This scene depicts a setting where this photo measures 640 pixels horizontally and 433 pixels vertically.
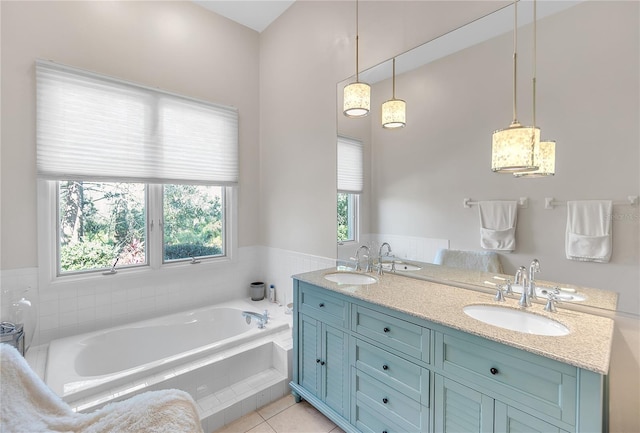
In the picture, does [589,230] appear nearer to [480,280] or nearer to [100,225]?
[480,280]

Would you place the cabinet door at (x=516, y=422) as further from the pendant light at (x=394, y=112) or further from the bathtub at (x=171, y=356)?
the pendant light at (x=394, y=112)

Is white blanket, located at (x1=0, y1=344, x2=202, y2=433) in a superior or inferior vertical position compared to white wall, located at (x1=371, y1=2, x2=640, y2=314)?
inferior

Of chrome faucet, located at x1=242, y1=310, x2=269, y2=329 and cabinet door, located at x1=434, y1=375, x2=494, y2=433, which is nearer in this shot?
cabinet door, located at x1=434, y1=375, x2=494, y2=433

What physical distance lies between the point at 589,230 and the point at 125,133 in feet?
10.3

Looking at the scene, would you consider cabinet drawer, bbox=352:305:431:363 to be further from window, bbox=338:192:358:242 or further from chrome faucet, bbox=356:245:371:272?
window, bbox=338:192:358:242

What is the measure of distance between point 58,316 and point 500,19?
3.52m

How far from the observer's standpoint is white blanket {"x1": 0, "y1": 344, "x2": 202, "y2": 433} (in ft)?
3.49

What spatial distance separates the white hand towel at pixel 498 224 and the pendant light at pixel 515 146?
7.8 inches

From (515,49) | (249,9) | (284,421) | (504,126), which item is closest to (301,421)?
(284,421)

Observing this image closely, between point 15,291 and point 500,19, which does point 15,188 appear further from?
point 500,19

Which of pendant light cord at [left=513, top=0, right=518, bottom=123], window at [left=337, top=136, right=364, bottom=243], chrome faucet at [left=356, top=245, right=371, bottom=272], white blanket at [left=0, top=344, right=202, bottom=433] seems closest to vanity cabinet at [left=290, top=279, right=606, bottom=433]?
chrome faucet at [left=356, top=245, right=371, bottom=272]

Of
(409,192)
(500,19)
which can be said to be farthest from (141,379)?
(500,19)

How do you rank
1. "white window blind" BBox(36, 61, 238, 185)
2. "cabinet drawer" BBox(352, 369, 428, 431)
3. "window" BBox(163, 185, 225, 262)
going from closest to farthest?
"cabinet drawer" BBox(352, 369, 428, 431) → "white window blind" BBox(36, 61, 238, 185) → "window" BBox(163, 185, 225, 262)

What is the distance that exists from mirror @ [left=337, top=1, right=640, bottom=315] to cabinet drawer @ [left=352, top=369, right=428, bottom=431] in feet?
2.42
